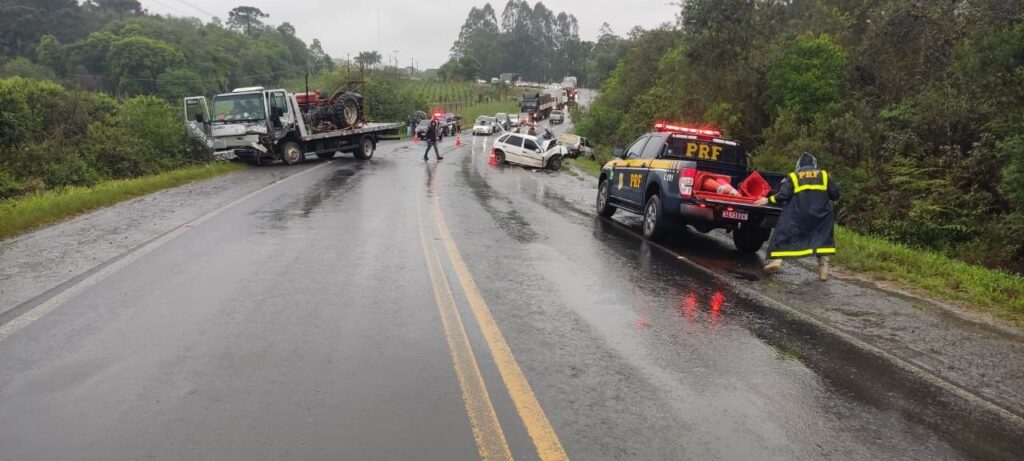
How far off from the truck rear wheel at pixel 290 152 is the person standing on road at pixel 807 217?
742 inches

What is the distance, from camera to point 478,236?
33.0 feet

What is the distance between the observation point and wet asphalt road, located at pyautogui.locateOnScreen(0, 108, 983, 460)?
11.5 feet

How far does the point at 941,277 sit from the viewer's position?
834cm

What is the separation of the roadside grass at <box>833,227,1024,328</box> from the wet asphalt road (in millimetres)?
2598

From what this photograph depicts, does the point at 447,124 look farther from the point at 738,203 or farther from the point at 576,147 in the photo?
the point at 738,203

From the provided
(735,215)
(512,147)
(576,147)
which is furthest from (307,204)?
(576,147)

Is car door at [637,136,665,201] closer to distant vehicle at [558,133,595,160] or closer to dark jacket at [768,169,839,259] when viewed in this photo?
dark jacket at [768,169,839,259]

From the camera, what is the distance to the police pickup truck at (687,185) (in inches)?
375

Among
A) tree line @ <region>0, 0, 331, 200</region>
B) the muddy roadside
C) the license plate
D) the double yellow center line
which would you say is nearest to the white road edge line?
the double yellow center line

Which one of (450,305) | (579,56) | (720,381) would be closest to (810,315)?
(720,381)

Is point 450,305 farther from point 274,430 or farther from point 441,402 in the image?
point 274,430

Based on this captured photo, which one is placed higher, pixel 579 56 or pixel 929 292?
pixel 579 56

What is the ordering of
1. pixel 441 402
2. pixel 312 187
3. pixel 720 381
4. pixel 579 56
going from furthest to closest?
pixel 579 56 → pixel 312 187 → pixel 720 381 → pixel 441 402

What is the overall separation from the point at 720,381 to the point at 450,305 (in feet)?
8.30
